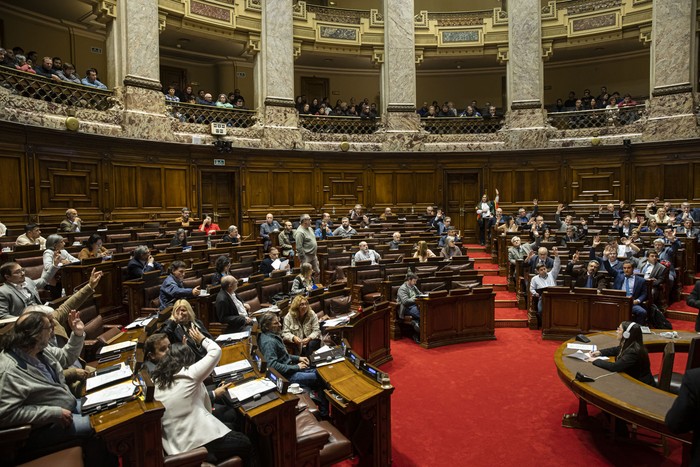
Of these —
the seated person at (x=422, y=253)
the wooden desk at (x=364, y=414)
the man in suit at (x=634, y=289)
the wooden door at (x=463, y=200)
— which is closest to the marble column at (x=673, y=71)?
the wooden door at (x=463, y=200)

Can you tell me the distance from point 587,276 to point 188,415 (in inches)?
261

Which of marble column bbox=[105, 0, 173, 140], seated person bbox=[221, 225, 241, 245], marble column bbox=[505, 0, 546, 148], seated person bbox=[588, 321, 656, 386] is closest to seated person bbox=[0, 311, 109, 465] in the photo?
seated person bbox=[588, 321, 656, 386]

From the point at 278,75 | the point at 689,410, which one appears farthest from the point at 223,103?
the point at 689,410

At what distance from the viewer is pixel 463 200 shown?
15.7 metres

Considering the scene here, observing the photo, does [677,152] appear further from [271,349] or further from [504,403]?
[271,349]

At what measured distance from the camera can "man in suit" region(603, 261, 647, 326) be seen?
7008 millimetres

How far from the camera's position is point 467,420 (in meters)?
4.65

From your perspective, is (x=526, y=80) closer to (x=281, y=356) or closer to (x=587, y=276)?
(x=587, y=276)

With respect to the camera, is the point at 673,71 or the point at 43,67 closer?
the point at 43,67

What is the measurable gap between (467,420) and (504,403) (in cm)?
61

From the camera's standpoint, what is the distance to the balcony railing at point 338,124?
49.1 ft

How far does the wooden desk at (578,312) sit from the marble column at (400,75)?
881 centimetres

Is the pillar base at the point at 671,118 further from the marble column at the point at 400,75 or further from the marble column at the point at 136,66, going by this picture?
the marble column at the point at 136,66

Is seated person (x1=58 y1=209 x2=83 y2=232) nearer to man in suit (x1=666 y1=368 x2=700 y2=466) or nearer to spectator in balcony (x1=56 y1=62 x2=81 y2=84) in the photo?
spectator in balcony (x1=56 y1=62 x2=81 y2=84)
